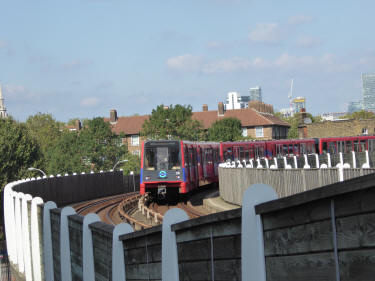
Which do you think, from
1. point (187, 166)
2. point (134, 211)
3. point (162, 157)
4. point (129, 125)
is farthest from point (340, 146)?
point (129, 125)

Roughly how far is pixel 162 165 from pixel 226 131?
65.3m

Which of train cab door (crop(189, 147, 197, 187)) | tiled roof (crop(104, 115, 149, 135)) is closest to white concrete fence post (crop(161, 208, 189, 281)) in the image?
train cab door (crop(189, 147, 197, 187))

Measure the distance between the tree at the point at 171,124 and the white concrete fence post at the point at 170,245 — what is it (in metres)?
82.6

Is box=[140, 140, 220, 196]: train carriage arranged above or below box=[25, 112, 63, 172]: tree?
below

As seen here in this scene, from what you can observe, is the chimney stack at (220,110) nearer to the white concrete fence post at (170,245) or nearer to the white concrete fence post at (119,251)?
the white concrete fence post at (119,251)

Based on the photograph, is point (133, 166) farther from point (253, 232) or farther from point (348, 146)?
point (253, 232)

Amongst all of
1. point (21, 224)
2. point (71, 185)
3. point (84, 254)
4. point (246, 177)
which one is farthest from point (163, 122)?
point (84, 254)

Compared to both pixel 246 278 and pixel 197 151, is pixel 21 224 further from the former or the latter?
pixel 197 151

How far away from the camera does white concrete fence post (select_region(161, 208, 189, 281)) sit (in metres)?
4.87

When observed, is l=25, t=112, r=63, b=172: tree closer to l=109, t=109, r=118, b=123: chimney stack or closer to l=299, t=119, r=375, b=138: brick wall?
l=109, t=109, r=118, b=123: chimney stack

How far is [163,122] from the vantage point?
88.3m

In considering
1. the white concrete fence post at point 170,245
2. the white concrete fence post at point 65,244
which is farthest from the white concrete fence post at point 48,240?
the white concrete fence post at point 170,245

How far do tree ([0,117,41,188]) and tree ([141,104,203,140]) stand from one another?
20.0m

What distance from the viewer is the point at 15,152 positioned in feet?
231
